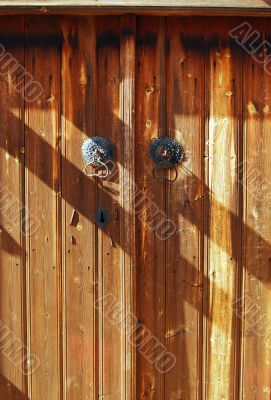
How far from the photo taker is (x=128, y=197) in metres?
1.93

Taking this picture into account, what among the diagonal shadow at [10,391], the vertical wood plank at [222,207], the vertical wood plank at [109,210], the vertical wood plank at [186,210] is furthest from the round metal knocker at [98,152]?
the diagonal shadow at [10,391]

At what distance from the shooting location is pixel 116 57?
6.30 feet

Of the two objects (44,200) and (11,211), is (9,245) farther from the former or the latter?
(44,200)

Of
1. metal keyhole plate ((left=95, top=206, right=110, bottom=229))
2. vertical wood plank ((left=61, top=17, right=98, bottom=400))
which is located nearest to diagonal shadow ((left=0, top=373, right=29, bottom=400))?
vertical wood plank ((left=61, top=17, right=98, bottom=400))

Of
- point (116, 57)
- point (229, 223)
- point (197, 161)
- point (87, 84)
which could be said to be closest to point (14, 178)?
point (87, 84)

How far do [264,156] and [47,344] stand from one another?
4.62 feet

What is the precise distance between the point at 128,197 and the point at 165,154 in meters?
0.27

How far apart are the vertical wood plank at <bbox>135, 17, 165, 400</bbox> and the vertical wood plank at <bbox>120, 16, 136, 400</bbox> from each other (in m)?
0.05

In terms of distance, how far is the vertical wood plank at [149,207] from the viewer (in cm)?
192

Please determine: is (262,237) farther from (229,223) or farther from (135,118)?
(135,118)

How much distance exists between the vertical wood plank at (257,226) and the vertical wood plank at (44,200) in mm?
919

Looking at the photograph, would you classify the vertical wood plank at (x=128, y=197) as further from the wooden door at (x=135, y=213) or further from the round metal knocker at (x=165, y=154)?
the round metal knocker at (x=165, y=154)

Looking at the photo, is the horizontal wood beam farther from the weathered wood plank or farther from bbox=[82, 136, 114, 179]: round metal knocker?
bbox=[82, 136, 114, 179]: round metal knocker

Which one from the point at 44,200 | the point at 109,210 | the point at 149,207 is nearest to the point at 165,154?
the point at 149,207
